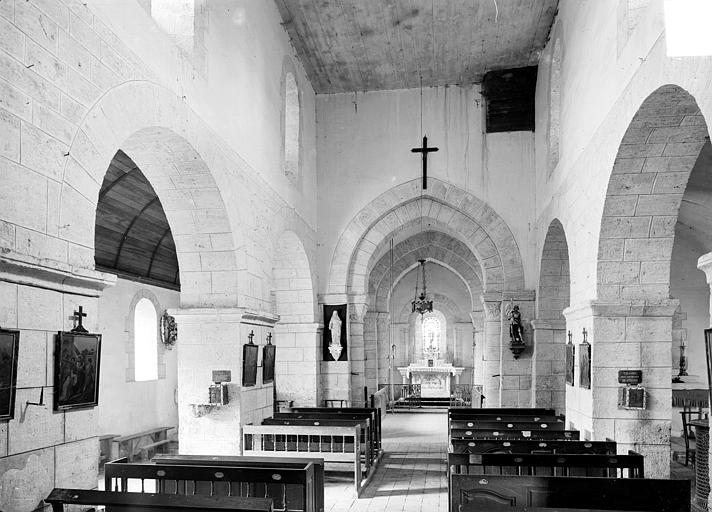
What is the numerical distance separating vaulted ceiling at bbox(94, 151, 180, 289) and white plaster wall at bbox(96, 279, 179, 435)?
1.24 ft

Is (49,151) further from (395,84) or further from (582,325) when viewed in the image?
(395,84)

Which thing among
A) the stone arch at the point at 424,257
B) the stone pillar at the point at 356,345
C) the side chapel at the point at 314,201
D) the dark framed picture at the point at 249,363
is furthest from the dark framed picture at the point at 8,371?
the stone arch at the point at 424,257

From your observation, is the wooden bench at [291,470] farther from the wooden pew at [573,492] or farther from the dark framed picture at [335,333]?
the dark framed picture at [335,333]

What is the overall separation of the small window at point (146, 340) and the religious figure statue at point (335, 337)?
345 cm

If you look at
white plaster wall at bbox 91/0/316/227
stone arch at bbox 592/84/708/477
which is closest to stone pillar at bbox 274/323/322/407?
white plaster wall at bbox 91/0/316/227

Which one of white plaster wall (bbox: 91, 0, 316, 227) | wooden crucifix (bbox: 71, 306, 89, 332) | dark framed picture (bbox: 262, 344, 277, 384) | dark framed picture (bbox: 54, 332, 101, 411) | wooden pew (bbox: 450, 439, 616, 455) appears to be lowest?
wooden pew (bbox: 450, 439, 616, 455)

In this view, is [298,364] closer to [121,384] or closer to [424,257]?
[121,384]

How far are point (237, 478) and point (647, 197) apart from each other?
514 centimetres

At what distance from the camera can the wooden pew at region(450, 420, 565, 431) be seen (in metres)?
9.16

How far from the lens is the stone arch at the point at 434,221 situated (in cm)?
1350

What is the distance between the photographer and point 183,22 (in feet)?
24.1

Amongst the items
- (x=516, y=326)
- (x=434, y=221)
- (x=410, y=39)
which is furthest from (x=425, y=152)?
(x=516, y=326)

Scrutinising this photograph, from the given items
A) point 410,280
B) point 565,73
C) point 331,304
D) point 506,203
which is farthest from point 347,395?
point 410,280

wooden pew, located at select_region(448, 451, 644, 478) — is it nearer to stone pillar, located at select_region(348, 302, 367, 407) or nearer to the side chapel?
the side chapel
